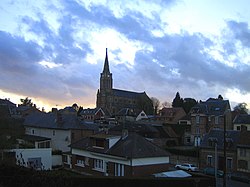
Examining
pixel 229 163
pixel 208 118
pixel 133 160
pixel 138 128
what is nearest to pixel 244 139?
pixel 229 163

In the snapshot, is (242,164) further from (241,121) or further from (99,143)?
(241,121)

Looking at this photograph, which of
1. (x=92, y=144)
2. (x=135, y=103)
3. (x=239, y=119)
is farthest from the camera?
(x=135, y=103)

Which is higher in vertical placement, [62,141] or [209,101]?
[209,101]

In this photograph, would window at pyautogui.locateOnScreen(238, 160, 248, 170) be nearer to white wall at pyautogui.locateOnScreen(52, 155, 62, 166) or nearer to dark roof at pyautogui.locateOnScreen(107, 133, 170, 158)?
dark roof at pyautogui.locateOnScreen(107, 133, 170, 158)

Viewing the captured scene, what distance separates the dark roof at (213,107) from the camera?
227ft

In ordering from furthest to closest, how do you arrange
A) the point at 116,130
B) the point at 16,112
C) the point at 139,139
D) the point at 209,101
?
the point at 16,112
the point at 209,101
the point at 116,130
the point at 139,139

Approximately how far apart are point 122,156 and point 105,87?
4691 inches

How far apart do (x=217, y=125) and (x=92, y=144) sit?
35.7m

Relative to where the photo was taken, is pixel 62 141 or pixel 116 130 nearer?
pixel 62 141

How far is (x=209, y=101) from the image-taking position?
7362 centimetres

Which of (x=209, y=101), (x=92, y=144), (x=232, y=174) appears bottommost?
(x=232, y=174)

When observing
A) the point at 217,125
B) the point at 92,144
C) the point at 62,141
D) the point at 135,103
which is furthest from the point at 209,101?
the point at 135,103

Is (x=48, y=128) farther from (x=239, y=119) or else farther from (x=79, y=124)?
(x=239, y=119)

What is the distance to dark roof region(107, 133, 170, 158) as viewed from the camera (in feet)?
116
